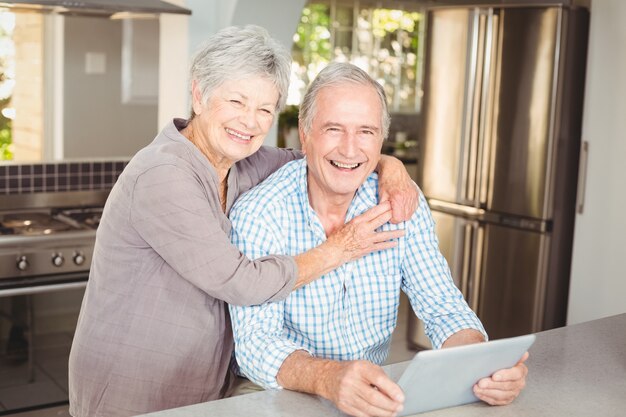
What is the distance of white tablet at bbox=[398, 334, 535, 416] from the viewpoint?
1.56m

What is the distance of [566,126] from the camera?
431 cm

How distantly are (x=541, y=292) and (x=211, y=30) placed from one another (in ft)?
6.89

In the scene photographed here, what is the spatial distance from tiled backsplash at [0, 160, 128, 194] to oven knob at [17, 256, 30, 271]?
2.36ft

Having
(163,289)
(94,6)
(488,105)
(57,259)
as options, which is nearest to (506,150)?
(488,105)

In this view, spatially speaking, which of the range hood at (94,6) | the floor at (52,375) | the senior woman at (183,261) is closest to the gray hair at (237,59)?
the senior woman at (183,261)

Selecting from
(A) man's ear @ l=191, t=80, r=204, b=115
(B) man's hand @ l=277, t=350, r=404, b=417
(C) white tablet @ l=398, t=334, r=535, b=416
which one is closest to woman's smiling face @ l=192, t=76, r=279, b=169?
(A) man's ear @ l=191, t=80, r=204, b=115

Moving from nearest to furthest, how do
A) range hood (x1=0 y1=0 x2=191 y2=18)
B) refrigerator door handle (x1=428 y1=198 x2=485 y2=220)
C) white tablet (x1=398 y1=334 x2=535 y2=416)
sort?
white tablet (x1=398 y1=334 x2=535 y2=416) < range hood (x1=0 y1=0 x2=191 y2=18) < refrigerator door handle (x1=428 y1=198 x2=485 y2=220)

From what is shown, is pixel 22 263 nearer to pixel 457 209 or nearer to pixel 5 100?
pixel 5 100

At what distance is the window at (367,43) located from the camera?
855cm

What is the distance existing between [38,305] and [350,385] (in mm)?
2442

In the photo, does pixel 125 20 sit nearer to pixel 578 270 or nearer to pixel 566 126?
pixel 566 126

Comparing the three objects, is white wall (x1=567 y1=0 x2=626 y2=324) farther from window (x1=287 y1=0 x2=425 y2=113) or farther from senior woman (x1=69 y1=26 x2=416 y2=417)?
window (x1=287 y1=0 x2=425 y2=113)

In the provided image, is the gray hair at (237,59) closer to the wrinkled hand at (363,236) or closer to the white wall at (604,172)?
the wrinkled hand at (363,236)

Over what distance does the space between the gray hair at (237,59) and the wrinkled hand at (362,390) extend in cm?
72
